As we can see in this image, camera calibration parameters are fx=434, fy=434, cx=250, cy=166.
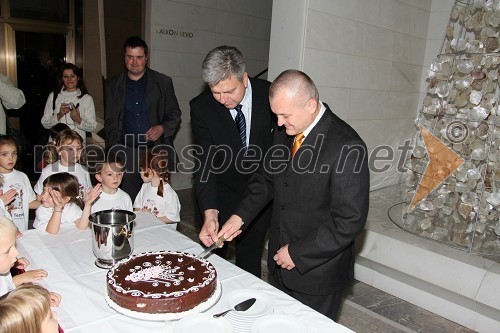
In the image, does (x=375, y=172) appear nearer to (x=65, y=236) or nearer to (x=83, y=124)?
(x=83, y=124)

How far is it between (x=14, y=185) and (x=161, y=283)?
1.72 m

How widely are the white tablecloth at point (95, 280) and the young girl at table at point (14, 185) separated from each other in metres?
0.73

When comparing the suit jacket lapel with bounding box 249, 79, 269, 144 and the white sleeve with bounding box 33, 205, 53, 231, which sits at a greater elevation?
the suit jacket lapel with bounding box 249, 79, 269, 144

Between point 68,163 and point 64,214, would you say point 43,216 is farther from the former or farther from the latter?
point 68,163

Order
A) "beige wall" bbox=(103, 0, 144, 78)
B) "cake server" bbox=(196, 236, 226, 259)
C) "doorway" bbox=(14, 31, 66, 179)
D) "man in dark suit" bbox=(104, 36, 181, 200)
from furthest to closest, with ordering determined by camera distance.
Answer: "doorway" bbox=(14, 31, 66, 179) → "beige wall" bbox=(103, 0, 144, 78) → "man in dark suit" bbox=(104, 36, 181, 200) → "cake server" bbox=(196, 236, 226, 259)

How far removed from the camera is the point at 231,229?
2.01 metres

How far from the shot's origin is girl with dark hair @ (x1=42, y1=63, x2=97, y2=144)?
388 cm

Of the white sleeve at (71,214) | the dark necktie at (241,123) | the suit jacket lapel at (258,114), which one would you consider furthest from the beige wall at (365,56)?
the white sleeve at (71,214)

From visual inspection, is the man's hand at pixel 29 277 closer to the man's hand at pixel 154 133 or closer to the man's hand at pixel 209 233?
the man's hand at pixel 209 233

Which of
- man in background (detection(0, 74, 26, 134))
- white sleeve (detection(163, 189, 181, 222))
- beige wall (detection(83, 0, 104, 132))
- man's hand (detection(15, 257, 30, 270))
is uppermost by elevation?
beige wall (detection(83, 0, 104, 132))

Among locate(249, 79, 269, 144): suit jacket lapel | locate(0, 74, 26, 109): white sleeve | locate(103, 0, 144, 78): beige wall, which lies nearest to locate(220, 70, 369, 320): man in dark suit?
locate(249, 79, 269, 144): suit jacket lapel

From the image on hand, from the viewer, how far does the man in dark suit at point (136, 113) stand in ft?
11.5

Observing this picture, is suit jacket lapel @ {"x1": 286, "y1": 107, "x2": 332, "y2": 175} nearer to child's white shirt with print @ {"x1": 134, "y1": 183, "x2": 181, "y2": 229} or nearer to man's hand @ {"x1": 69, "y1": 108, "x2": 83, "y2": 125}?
child's white shirt with print @ {"x1": 134, "y1": 183, "x2": 181, "y2": 229}

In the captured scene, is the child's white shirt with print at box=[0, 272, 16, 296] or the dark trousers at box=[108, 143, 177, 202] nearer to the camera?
the child's white shirt with print at box=[0, 272, 16, 296]
